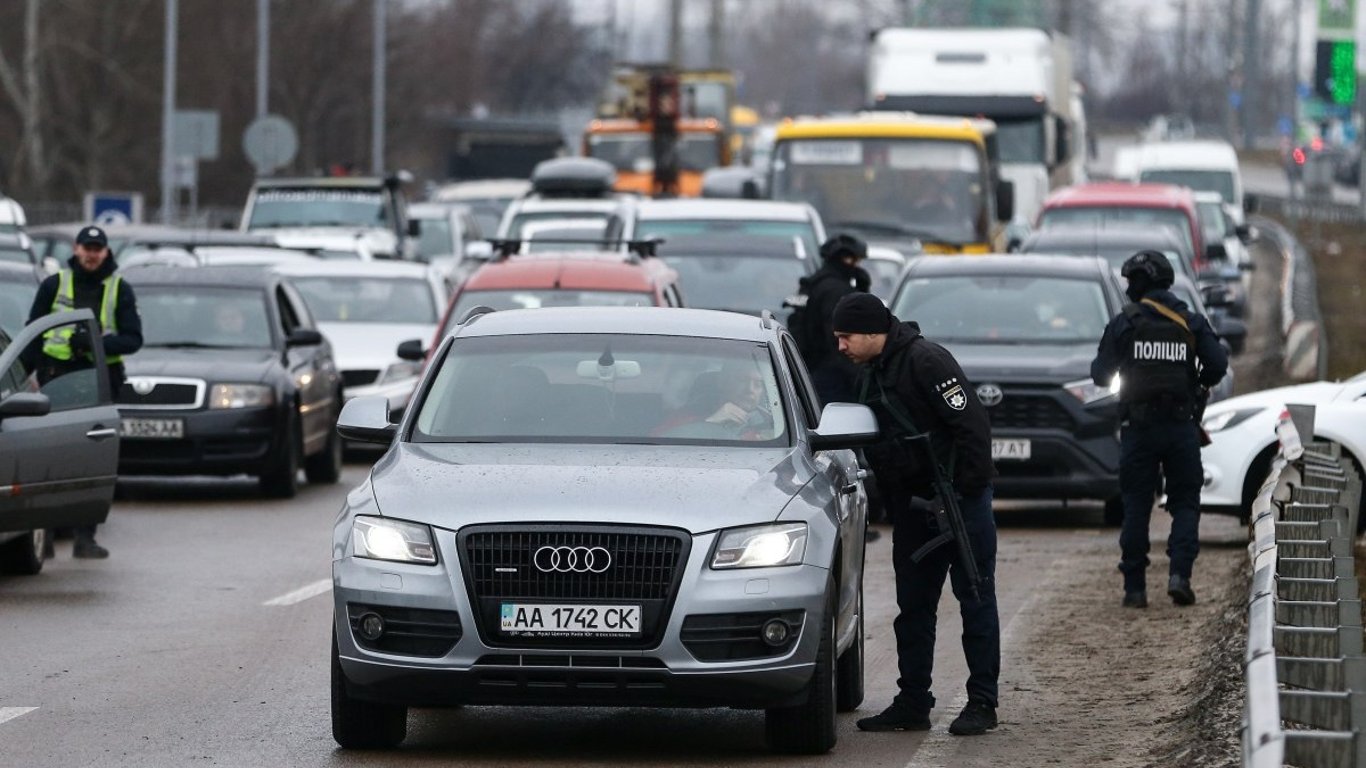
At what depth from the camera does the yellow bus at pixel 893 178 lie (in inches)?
1169

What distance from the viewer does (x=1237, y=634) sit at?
475 inches

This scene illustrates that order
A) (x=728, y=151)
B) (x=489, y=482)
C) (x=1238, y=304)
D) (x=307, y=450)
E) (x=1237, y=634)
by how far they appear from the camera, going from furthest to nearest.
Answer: (x=728, y=151)
(x=1238, y=304)
(x=307, y=450)
(x=1237, y=634)
(x=489, y=482)

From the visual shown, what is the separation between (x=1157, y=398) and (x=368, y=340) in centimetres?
1204

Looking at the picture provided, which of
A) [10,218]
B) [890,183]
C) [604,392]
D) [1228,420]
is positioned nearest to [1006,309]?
[1228,420]

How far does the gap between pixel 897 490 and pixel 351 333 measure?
1520cm

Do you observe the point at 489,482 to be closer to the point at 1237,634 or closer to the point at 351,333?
the point at 1237,634

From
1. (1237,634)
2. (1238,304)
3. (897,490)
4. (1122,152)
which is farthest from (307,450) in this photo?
(1122,152)

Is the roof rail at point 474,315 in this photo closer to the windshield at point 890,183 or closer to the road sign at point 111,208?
the windshield at point 890,183

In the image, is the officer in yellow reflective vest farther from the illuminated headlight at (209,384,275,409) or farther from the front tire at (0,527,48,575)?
the illuminated headlight at (209,384,275,409)

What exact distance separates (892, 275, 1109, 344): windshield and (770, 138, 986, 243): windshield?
10.5m

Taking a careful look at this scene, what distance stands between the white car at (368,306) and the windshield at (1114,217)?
28.9ft

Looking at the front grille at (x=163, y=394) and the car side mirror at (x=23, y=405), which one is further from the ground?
the car side mirror at (x=23, y=405)

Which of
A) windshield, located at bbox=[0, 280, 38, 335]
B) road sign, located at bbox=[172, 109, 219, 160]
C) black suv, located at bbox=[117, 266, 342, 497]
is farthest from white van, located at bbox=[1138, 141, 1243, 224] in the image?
windshield, located at bbox=[0, 280, 38, 335]

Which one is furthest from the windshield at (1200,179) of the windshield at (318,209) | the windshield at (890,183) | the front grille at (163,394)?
the front grille at (163,394)
